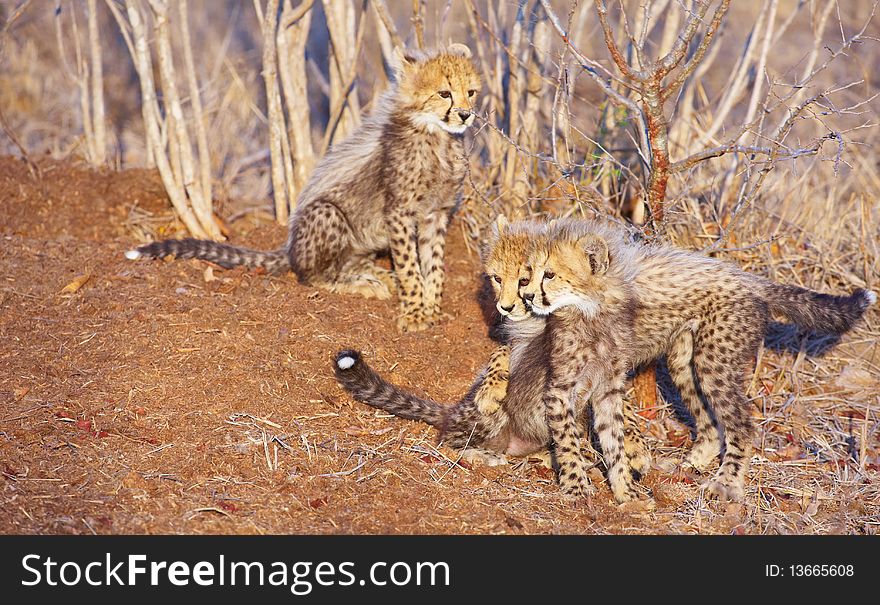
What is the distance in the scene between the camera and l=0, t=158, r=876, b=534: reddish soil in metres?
3.46

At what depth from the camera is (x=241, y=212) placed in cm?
636

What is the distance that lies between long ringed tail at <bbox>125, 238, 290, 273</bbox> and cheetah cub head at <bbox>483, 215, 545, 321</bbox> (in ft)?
5.79

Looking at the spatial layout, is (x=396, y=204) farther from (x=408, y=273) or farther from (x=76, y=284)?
(x=76, y=284)

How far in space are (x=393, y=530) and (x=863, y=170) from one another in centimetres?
549

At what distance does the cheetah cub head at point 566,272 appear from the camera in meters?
3.98

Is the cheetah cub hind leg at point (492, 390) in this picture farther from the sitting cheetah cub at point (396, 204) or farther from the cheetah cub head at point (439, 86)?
the cheetah cub head at point (439, 86)

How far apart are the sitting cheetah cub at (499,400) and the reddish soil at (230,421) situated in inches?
3.8

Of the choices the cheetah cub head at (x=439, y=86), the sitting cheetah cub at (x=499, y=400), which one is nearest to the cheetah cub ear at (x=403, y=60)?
the cheetah cub head at (x=439, y=86)

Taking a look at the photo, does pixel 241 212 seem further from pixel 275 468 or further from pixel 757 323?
pixel 757 323

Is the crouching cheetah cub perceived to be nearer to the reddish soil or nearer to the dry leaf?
the reddish soil

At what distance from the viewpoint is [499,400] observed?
4.30m

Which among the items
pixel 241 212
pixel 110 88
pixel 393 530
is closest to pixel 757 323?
pixel 393 530

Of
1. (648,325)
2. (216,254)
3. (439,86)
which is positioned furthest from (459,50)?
(648,325)
